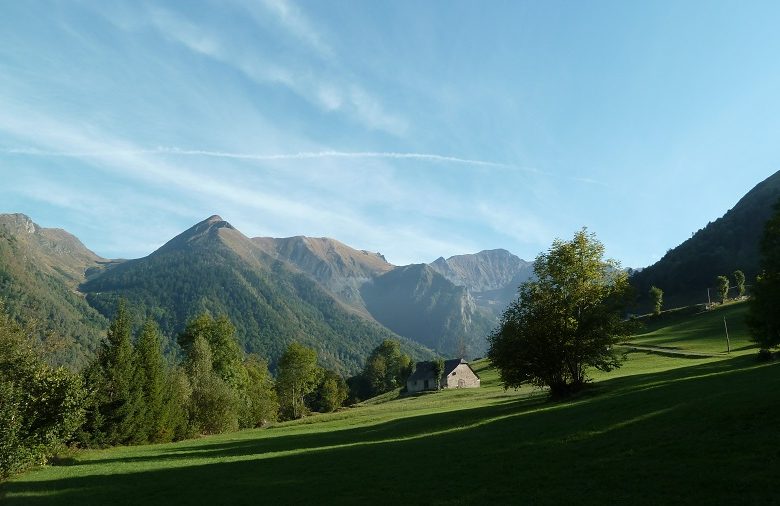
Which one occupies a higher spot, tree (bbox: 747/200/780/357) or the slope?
tree (bbox: 747/200/780/357)

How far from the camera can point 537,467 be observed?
63.2 feet

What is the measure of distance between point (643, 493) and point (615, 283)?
134ft

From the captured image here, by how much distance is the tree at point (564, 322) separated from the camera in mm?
47438

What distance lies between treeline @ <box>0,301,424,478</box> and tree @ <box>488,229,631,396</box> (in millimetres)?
36778

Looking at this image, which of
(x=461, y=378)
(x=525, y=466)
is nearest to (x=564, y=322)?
(x=525, y=466)

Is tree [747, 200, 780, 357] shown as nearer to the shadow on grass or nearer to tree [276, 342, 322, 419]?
the shadow on grass

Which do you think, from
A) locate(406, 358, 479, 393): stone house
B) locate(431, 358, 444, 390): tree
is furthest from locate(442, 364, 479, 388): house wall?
locate(431, 358, 444, 390): tree

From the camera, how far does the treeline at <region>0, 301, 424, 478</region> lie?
115 ft

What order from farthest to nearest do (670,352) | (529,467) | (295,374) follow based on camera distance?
1. (295,374)
2. (670,352)
3. (529,467)

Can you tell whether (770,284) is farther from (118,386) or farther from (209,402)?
(209,402)

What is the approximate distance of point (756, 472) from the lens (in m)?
Result: 13.9

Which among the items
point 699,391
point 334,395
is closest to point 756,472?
point 699,391

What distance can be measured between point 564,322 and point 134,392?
46022 millimetres

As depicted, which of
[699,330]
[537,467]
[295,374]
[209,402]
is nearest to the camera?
[537,467]
